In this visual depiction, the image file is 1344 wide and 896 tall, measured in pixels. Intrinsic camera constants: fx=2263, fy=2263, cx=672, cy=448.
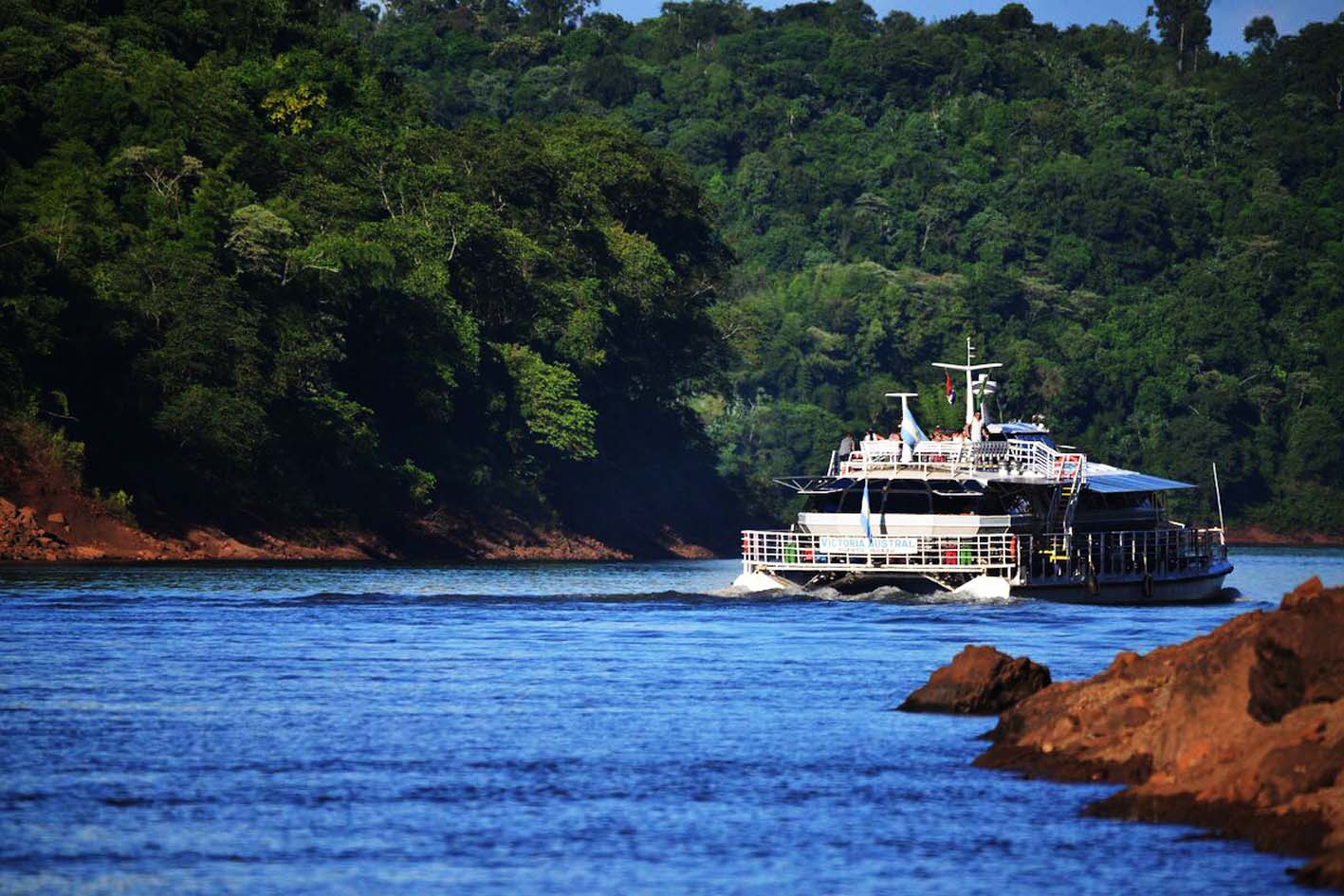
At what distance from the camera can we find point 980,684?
36781mm

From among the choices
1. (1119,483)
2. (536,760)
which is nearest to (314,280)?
(1119,483)

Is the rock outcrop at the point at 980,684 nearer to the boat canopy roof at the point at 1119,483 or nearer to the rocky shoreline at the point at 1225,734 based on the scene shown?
the rocky shoreline at the point at 1225,734

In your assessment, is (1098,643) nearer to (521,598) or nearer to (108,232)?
(521,598)

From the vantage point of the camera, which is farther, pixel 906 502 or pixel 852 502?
pixel 852 502

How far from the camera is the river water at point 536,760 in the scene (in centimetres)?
2572

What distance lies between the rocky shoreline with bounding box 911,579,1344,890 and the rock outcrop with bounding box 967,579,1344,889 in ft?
0.06

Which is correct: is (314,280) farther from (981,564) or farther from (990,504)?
(981,564)

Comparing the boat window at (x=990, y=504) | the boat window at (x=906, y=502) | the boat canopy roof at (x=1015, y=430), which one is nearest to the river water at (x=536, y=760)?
the boat window at (x=906, y=502)

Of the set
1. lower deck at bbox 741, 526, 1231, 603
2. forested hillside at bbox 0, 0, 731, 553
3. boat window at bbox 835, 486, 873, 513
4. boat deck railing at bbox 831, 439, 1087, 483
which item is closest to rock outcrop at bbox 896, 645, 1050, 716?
lower deck at bbox 741, 526, 1231, 603

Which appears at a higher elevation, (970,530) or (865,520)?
(865,520)

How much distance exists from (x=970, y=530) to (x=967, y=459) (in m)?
4.17

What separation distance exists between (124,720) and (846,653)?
1774cm

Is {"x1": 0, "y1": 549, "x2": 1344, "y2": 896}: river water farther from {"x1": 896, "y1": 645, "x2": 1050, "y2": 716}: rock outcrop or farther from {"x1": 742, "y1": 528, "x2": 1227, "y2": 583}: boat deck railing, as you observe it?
{"x1": 742, "y1": 528, "x2": 1227, "y2": 583}: boat deck railing

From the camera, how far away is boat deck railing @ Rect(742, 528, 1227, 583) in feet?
201
